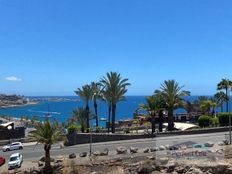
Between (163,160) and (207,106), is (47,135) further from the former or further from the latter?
(207,106)

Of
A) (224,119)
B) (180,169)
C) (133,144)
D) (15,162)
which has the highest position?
(224,119)

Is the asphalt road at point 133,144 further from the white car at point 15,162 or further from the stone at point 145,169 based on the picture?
the stone at point 145,169

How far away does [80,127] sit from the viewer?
6988 cm

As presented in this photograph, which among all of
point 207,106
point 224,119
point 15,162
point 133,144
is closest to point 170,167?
point 133,144

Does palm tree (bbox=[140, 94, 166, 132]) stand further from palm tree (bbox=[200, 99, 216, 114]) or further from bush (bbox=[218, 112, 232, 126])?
palm tree (bbox=[200, 99, 216, 114])

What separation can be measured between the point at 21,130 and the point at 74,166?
3537cm

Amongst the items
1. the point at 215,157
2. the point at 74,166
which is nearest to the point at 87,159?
the point at 74,166

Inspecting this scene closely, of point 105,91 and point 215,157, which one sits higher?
point 105,91

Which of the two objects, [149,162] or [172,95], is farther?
[172,95]

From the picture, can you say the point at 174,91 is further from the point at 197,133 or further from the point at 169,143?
the point at 169,143

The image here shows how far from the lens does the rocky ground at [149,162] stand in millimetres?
41000

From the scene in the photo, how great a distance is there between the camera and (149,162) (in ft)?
142

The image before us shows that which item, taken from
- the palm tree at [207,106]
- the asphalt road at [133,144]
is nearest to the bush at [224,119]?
the asphalt road at [133,144]

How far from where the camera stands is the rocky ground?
41000 mm
